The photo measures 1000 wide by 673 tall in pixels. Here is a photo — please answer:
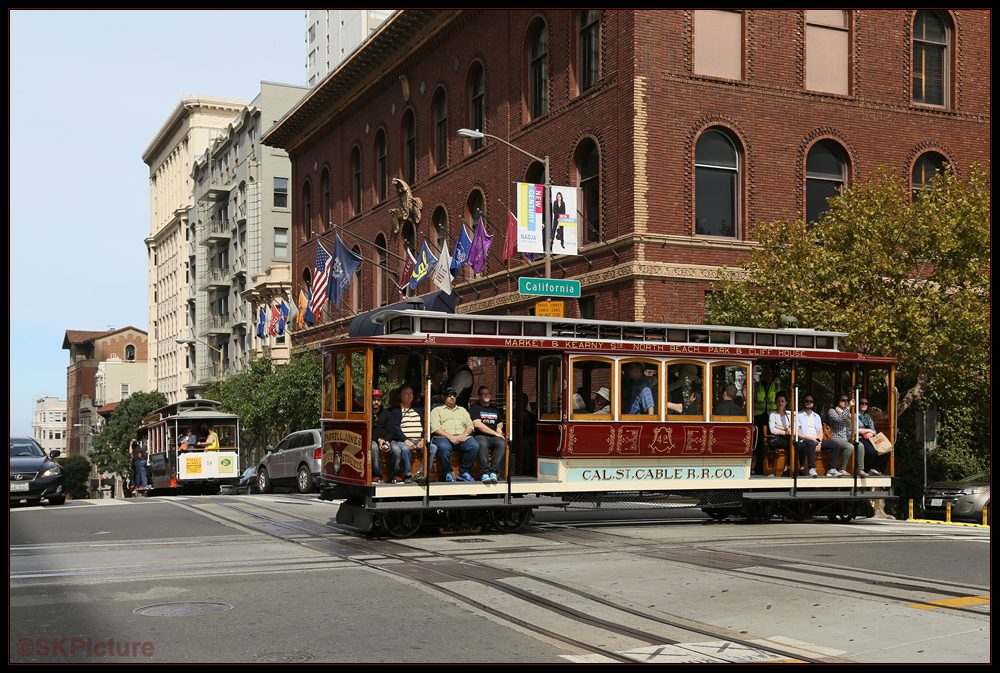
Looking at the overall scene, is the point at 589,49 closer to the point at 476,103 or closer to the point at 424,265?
the point at 476,103

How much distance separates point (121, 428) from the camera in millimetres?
92125

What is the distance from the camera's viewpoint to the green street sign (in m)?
22.1

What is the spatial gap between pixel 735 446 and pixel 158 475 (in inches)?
886

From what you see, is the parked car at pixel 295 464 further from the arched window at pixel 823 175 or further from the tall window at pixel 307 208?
the tall window at pixel 307 208

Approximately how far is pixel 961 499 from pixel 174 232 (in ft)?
284

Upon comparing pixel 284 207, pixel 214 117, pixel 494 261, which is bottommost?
pixel 494 261

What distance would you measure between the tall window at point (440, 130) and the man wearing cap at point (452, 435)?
76.8 feet

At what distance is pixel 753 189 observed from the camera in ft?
91.8

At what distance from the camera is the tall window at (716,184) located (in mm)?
27828

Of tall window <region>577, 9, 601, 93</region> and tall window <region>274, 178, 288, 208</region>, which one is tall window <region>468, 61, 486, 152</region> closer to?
tall window <region>577, 9, 601, 93</region>

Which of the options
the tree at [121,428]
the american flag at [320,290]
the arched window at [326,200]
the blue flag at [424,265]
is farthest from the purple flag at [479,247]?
the tree at [121,428]

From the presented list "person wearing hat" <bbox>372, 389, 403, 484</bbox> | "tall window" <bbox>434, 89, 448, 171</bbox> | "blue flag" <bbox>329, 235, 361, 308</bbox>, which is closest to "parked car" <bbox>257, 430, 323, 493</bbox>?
"blue flag" <bbox>329, 235, 361, 308</bbox>
